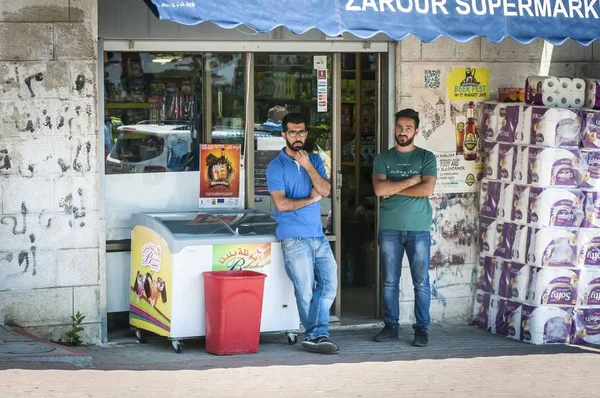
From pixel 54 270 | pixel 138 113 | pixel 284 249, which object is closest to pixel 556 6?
pixel 284 249

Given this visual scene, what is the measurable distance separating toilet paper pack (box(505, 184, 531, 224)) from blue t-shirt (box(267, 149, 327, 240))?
6.25ft

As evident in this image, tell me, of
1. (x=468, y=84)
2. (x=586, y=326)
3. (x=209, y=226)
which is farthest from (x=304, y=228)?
(x=586, y=326)

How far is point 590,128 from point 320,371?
3.27 m

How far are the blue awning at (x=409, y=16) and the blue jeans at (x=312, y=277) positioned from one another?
72.0 inches

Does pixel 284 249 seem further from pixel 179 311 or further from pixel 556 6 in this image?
pixel 556 6

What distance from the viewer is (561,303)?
32.8ft

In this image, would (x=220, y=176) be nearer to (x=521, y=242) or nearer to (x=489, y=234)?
(x=489, y=234)

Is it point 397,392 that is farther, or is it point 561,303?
point 561,303

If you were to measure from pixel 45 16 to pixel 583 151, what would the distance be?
4.61 meters

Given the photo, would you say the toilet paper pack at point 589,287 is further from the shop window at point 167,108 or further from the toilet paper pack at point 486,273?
the shop window at point 167,108

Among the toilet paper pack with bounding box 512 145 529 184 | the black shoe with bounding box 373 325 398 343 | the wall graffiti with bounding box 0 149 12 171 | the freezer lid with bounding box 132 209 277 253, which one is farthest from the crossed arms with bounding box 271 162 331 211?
the wall graffiti with bounding box 0 149 12 171

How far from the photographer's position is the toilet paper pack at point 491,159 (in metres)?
10.4

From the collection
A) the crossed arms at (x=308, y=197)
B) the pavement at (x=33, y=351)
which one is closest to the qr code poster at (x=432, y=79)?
the crossed arms at (x=308, y=197)

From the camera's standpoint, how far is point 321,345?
364 inches
